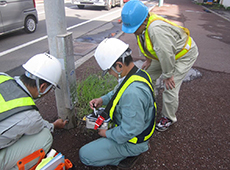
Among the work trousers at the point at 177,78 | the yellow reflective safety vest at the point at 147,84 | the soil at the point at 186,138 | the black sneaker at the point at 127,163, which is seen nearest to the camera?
the yellow reflective safety vest at the point at 147,84

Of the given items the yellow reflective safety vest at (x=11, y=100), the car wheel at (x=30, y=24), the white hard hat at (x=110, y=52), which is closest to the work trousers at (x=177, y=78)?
the white hard hat at (x=110, y=52)

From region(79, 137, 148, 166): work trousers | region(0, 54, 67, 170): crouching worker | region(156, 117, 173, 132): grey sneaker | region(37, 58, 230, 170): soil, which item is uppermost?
region(0, 54, 67, 170): crouching worker

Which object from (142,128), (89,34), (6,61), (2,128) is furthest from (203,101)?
(89,34)

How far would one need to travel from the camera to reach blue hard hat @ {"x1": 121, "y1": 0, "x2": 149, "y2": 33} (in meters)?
2.18

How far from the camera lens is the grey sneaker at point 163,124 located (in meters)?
2.81

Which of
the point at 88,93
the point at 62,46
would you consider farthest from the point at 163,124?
the point at 62,46

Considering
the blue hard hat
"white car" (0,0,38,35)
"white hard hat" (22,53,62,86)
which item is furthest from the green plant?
"white car" (0,0,38,35)

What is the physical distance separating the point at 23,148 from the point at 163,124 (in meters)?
1.81

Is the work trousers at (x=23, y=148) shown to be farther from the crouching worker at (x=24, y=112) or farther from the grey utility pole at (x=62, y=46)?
the grey utility pole at (x=62, y=46)

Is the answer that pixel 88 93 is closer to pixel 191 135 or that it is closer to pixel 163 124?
pixel 163 124

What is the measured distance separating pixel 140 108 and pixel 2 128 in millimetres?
1108

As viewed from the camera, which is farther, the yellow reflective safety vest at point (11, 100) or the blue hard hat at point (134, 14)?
the blue hard hat at point (134, 14)

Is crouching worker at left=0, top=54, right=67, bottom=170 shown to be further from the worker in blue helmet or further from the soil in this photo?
the worker in blue helmet

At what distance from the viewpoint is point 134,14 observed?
7.18ft
